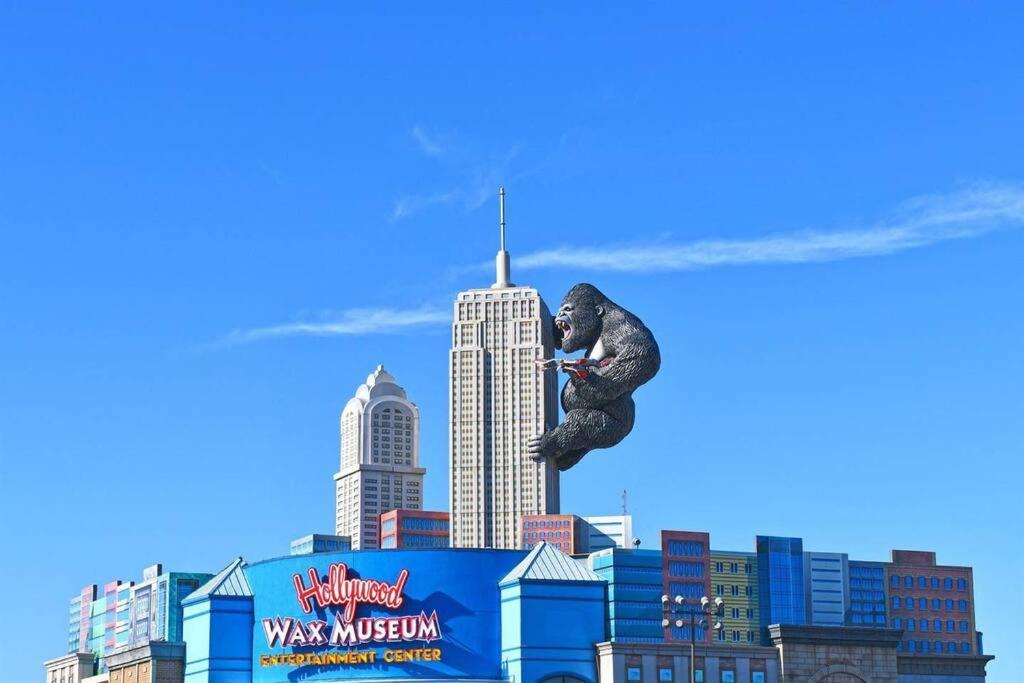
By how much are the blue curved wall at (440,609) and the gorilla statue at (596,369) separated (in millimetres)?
75523

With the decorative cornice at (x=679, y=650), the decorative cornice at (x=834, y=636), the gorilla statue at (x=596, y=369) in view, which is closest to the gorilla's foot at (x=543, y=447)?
the gorilla statue at (x=596, y=369)

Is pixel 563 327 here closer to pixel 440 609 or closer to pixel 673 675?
pixel 440 609

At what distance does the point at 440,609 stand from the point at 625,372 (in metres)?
78.8

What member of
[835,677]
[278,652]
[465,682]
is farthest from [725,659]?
[278,652]

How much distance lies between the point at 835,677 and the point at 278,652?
3501 centimetres

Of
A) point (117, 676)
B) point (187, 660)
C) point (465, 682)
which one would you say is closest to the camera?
point (465, 682)

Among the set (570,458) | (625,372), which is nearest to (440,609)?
(570,458)

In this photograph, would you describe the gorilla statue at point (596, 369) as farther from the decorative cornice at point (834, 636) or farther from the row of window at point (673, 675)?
the decorative cornice at point (834, 636)

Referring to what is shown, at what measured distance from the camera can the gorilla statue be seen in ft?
147

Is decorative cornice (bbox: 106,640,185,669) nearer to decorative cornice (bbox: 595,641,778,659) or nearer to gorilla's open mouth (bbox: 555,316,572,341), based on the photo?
decorative cornice (bbox: 595,641,778,659)

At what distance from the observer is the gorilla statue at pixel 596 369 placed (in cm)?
4488

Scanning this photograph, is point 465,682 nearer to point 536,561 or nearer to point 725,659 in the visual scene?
point 536,561

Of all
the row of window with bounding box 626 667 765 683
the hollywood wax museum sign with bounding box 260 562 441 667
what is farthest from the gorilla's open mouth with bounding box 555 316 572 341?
the hollywood wax museum sign with bounding box 260 562 441 667

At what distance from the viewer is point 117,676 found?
6038 inches
